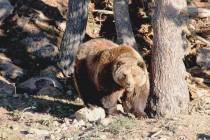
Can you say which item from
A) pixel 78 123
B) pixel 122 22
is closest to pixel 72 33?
pixel 122 22

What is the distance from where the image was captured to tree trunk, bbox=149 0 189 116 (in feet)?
23.8

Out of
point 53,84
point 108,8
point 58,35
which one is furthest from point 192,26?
point 53,84

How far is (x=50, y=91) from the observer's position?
932 cm

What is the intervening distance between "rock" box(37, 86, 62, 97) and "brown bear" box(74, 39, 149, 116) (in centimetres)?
139

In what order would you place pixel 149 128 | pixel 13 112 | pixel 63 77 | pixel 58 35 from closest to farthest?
pixel 149 128
pixel 13 112
pixel 63 77
pixel 58 35

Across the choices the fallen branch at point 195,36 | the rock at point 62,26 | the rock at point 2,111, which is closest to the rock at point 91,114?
the rock at point 2,111

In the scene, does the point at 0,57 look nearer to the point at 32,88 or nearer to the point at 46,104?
the point at 32,88

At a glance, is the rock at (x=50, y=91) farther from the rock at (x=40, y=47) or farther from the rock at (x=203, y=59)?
the rock at (x=203, y=59)

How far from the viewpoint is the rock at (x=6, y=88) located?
9248 millimetres

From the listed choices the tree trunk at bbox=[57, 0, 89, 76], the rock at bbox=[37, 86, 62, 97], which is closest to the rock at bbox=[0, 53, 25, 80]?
the tree trunk at bbox=[57, 0, 89, 76]

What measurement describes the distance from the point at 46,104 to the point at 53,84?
1096 millimetres

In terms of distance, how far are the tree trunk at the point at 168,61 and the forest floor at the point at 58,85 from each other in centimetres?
22

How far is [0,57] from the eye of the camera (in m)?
10.8

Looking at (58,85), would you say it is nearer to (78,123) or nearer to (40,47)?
(40,47)
